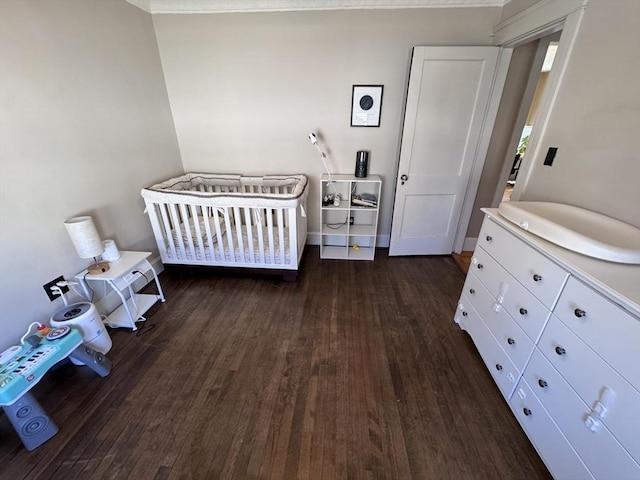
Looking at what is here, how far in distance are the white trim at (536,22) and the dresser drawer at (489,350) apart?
6.11 ft

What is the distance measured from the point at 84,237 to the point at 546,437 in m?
2.77

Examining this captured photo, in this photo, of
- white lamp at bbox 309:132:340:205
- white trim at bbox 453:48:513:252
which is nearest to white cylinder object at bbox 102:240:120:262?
white lamp at bbox 309:132:340:205

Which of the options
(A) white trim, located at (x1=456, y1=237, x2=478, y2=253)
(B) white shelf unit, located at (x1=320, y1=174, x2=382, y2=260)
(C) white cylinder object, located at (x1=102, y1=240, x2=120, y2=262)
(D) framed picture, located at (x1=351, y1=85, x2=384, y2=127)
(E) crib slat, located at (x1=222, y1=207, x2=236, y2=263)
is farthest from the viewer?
(A) white trim, located at (x1=456, y1=237, x2=478, y2=253)

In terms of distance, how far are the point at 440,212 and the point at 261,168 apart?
200 cm

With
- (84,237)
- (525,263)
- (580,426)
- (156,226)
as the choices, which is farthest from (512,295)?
(156,226)

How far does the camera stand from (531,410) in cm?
127

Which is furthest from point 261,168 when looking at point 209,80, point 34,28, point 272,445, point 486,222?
point 272,445

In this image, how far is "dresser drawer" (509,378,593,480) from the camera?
1.04 meters

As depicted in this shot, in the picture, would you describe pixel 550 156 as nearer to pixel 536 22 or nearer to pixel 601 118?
pixel 601 118

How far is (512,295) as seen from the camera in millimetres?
1407

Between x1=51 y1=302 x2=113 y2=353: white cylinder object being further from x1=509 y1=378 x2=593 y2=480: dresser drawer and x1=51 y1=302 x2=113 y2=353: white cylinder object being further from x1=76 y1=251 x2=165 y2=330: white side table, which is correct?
x1=509 y1=378 x2=593 y2=480: dresser drawer

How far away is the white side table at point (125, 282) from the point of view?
185 centimetres

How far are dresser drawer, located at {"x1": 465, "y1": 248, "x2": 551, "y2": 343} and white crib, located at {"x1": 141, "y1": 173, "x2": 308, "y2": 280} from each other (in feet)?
4.64

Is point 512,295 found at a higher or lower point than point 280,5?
lower
